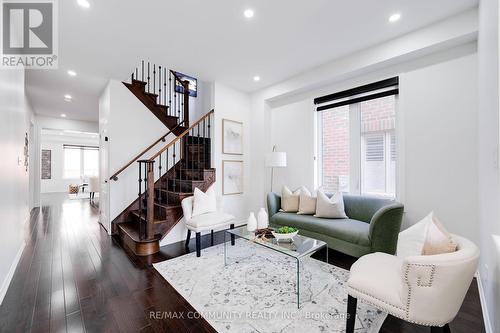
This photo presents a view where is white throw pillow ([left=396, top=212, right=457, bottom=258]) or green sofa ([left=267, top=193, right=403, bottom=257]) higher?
white throw pillow ([left=396, top=212, right=457, bottom=258])

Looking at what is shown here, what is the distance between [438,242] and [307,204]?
2.17m

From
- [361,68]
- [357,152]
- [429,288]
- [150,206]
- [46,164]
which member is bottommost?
[429,288]

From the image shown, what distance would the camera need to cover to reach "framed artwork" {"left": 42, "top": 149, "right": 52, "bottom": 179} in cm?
1009

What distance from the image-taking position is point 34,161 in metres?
6.04

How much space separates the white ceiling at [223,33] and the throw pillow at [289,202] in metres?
2.19

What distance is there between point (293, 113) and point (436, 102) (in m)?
2.22

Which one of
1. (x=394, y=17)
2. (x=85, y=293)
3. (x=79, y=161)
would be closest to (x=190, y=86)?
(x=394, y=17)

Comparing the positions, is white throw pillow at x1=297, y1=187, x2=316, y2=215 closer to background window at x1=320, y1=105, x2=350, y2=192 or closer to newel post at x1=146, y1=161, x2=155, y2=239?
background window at x1=320, y1=105, x2=350, y2=192

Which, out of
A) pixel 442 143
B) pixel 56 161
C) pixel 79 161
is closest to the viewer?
pixel 442 143

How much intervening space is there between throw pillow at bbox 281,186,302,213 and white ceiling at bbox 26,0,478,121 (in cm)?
219

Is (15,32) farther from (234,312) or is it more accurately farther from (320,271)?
(320,271)

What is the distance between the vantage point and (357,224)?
2.96 meters

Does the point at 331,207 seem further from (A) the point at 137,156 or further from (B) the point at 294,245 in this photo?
(A) the point at 137,156

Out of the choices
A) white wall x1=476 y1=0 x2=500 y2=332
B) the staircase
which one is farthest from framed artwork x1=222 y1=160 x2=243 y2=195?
white wall x1=476 y1=0 x2=500 y2=332
